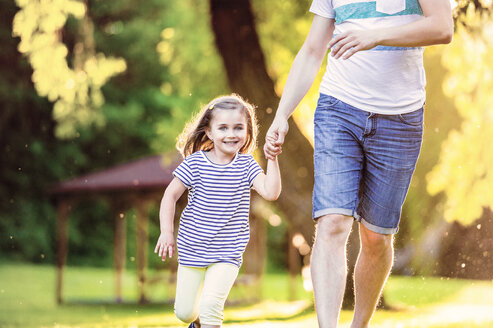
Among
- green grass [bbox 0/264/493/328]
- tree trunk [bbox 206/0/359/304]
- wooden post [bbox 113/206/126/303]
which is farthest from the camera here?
wooden post [bbox 113/206/126/303]

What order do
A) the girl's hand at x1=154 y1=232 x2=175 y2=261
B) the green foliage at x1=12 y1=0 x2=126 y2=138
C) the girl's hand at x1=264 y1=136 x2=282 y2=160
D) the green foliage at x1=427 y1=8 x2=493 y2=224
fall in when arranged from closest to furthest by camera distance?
the girl's hand at x1=264 y1=136 x2=282 y2=160 < the girl's hand at x1=154 y1=232 x2=175 y2=261 < the green foliage at x1=12 y1=0 x2=126 y2=138 < the green foliage at x1=427 y1=8 x2=493 y2=224

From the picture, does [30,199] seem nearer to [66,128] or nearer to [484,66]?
[66,128]

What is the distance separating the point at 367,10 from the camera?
3717mm

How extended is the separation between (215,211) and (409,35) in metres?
1.21

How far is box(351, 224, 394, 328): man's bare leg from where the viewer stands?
4051mm

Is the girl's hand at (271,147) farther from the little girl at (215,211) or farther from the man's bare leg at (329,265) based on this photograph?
the man's bare leg at (329,265)

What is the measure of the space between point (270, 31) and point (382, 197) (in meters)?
9.02

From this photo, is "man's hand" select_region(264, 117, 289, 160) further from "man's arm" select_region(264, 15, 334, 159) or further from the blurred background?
the blurred background

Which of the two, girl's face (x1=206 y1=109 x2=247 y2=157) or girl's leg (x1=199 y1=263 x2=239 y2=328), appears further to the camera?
girl's face (x1=206 y1=109 x2=247 y2=157)

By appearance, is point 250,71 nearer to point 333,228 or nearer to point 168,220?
point 168,220

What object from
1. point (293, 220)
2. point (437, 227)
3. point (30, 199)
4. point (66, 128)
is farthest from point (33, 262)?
point (293, 220)

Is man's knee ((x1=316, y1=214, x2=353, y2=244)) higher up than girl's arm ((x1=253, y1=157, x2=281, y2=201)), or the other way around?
girl's arm ((x1=253, y1=157, x2=281, y2=201))

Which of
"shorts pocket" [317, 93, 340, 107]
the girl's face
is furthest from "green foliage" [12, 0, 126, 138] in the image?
"shorts pocket" [317, 93, 340, 107]

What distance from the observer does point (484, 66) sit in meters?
9.94
